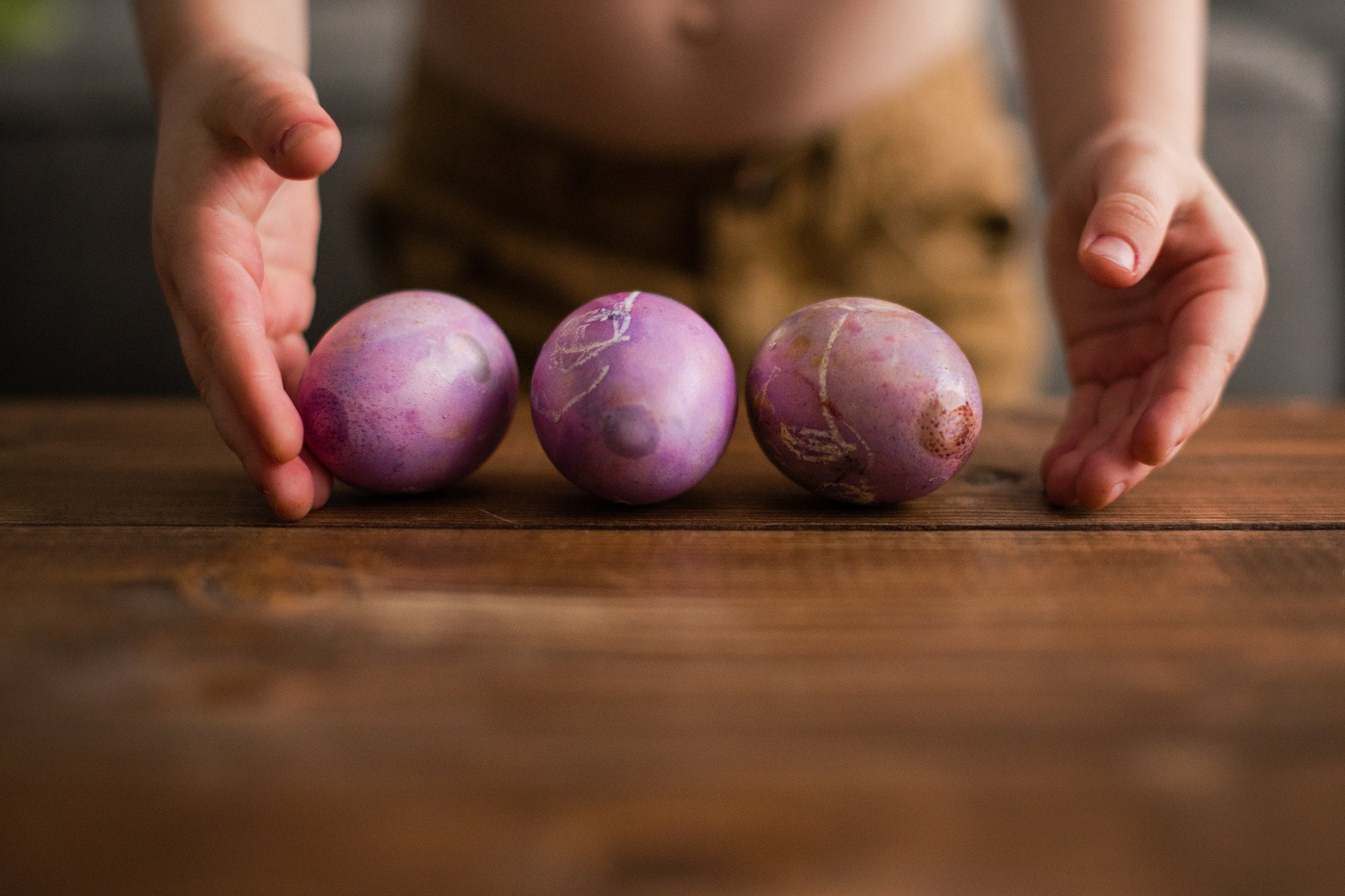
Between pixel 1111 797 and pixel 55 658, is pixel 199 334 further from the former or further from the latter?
pixel 1111 797

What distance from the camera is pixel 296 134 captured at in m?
0.62

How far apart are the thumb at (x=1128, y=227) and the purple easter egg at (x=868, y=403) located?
0.33 ft

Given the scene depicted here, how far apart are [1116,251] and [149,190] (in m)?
2.07

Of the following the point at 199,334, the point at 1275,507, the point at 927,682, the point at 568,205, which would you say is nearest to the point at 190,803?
the point at 927,682

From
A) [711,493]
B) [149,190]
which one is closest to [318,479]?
[711,493]

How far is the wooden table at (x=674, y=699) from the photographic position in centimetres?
34

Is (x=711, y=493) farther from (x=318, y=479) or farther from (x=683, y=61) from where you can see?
(x=683, y=61)

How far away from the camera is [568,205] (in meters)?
1.30

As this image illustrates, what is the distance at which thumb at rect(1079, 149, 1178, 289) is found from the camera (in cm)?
65

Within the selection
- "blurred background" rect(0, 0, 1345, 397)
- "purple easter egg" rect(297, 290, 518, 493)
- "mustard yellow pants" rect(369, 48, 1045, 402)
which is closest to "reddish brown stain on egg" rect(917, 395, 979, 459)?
"purple easter egg" rect(297, 290, 518, 493)

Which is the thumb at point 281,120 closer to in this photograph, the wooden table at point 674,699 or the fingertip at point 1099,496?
the wooden table at point 674,699

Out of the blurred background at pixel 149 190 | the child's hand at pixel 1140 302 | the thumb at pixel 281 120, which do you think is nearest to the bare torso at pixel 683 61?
the child's hand at pixel 1140 302

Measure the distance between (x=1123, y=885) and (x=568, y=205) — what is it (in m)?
1.10

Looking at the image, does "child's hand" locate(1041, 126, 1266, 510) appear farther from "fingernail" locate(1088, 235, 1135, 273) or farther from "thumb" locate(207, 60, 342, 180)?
"thumb" locate(207, 60, 342, 180)
